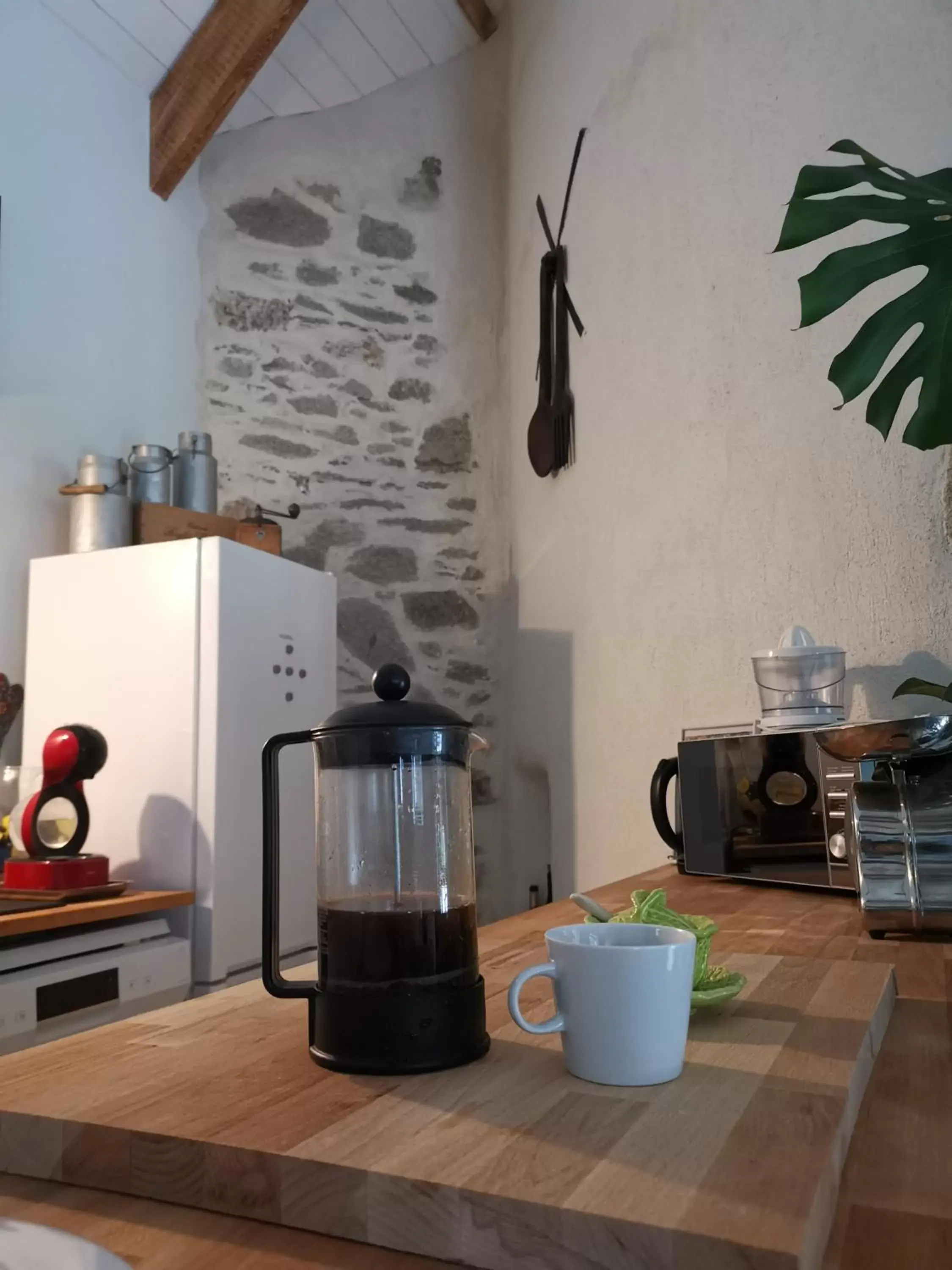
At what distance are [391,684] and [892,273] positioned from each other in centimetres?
73

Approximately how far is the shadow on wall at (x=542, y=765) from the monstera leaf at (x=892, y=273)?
1.89 metres

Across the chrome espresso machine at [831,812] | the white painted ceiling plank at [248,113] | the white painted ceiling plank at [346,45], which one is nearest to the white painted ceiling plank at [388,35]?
the white painted ceiling plank at [346,45]

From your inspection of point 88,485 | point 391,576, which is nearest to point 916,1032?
point 88,485

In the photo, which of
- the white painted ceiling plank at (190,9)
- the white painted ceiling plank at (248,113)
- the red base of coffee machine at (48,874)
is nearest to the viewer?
the red base of coffee machine at (48,874)

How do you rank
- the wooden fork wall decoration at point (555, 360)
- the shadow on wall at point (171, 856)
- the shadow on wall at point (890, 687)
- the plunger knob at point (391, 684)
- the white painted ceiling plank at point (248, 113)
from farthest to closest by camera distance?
the white painted ceiling plank at point (248, 113) < the wooden fork wall decoration at point (555, 360) < the shadow on wall at point (171, 856) < the shadow on wall at point (890, 687) < the plunger knob at point (391, 684)

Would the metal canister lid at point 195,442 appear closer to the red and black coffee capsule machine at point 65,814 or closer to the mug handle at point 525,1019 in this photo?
the red and black coffee capsule machine at point 65,814

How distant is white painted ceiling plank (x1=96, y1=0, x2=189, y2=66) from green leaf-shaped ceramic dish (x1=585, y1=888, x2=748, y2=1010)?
9.63ft

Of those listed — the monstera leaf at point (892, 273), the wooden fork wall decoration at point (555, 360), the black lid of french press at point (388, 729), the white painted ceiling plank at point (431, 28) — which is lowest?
the black lid of french press at point (388, 729)

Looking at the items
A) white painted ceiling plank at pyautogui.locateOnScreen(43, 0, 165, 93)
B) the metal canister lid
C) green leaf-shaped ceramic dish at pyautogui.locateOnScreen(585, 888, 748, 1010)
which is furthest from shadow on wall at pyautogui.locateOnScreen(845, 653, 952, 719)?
white painted ceiling plank at pyautogui.locateOnScreen(43, 0, 165, 93)

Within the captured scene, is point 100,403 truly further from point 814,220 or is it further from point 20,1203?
point 20,1203

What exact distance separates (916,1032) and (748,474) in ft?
5.10

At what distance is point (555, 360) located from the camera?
3.07 m

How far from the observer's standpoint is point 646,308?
2545mm

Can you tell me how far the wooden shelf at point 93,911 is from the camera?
1745mm
